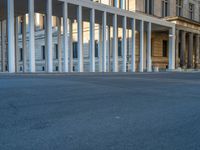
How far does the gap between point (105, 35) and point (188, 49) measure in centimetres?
1769

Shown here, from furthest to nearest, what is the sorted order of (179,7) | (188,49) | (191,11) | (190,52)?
(191,11), (179,7), (188,49), (190,52)

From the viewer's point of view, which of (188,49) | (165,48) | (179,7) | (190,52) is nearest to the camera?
(190,52)

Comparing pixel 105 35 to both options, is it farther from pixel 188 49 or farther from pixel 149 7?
pixel 188 49

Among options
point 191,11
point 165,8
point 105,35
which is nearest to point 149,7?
point 165,8

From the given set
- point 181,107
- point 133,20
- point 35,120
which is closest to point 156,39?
point 133,20

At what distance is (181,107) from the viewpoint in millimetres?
5883

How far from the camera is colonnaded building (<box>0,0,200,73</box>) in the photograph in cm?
1995

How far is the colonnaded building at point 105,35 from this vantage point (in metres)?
20.0

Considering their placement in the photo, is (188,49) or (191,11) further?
(191,11)

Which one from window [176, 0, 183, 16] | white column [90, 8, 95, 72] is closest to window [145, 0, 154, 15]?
window [176, 0, 183, 16]

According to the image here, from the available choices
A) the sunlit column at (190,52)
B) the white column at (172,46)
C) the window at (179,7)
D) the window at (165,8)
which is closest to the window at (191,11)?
the window at (179,7)

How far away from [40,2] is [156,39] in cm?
1944

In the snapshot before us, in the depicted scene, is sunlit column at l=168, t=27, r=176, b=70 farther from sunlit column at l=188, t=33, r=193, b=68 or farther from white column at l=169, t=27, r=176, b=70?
sunlit column at l=188, t=33, r=193, b=68

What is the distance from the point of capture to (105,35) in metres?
22.7
